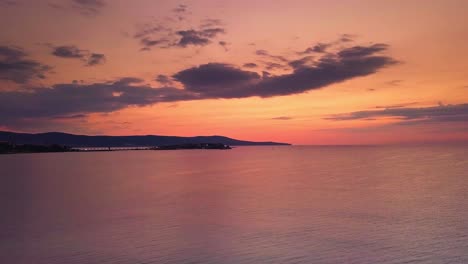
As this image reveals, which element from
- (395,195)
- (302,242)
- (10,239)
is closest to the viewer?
(302,242)

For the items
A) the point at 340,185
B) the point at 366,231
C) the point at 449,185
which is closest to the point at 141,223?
the point at 366,231

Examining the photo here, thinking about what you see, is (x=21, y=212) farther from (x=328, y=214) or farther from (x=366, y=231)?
(x=366, y=231)

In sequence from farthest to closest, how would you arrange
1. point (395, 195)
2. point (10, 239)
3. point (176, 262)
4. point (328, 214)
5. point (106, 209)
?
point (395, 195) < point (106, 209) < point (328, 214) < point (10, 239) < point (176, 262)

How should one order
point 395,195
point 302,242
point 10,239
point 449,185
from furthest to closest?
point 449,185 → point 395,195 → point 10,239 → point 302,242

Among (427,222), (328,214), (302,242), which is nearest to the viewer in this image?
(302,242)

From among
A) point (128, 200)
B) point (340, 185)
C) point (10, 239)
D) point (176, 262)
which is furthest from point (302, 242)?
point (340, 185)

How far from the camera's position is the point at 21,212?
3397cm

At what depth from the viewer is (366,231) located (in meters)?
24.7

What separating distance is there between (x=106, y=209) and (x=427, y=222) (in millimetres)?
25232

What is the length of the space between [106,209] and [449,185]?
38310 millimetres

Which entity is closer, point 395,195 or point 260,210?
point 260,210

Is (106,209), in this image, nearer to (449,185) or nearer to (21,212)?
(21,212)

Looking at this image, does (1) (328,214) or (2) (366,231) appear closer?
(2) (366,231)

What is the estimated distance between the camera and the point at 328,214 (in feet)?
100
